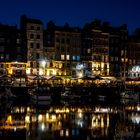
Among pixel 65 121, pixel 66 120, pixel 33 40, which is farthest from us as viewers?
pixel 33 40

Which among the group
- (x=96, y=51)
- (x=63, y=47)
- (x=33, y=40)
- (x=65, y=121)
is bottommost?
(x=65, y=121)

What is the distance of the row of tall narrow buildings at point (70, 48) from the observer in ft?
312

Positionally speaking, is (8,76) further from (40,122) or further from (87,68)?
(40,122)

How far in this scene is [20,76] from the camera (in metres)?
88.4

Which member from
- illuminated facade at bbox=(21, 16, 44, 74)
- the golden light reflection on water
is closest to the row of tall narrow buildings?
illuminated facade at bbox=(21, 16, 44, 74)

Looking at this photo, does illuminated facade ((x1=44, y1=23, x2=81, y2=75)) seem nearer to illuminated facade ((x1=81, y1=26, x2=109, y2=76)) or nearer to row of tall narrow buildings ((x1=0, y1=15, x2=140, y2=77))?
row of tall narrow buildings ((x1=0, y1=15, x2=140, y2=77))

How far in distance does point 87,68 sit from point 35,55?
17785 mm

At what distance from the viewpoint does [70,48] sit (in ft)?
339

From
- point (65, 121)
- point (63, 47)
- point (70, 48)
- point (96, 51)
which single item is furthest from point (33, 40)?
point (65, 121)

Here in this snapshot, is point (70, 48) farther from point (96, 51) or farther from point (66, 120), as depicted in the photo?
point (66, 120)

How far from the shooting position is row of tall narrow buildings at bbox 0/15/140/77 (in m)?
95.2

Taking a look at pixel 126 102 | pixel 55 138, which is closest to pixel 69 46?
pixel 126 102

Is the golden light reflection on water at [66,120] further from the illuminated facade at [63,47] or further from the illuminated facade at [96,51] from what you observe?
the illuminated facade at [96,51]

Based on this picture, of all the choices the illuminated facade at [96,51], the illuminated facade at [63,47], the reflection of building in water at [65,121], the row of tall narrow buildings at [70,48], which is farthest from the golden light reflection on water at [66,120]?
the illuminated facade at [96,51]
